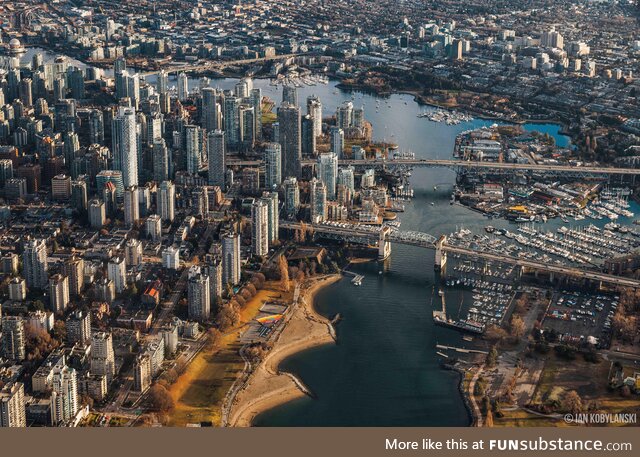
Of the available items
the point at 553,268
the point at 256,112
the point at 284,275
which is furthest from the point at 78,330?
the point at 256,112

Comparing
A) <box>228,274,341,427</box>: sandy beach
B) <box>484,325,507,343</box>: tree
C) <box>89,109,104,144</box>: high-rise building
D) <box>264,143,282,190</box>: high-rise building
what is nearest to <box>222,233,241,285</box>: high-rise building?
<box>228,274,341,427</box>: sandy beach

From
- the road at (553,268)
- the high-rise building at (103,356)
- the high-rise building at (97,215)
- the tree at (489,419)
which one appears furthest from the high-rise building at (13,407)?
the road at (553,268)

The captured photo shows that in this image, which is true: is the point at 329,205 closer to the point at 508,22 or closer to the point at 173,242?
the point at 173,242

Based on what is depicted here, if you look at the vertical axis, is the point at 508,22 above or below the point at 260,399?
above

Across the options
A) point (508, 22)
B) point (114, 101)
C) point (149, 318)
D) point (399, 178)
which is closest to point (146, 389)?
point (149, 318)

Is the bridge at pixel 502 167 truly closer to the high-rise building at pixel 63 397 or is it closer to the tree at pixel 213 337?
the tree at pixel 213 337

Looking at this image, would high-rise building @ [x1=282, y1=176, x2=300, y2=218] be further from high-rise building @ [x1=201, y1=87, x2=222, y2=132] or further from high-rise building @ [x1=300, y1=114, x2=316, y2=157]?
high-rise building @ [x1=201, y1=87, x2=222, y2=132]
